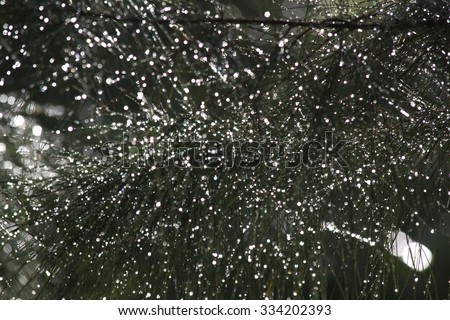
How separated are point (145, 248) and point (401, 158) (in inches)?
13.4

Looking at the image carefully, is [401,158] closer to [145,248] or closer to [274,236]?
[274,236]

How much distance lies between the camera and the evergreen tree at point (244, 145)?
2.76 feet

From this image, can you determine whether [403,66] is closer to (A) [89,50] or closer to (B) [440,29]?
(B) [440,29]

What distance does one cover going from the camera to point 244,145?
2.83 ft

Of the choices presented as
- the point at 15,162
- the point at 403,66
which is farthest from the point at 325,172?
the point at 15,162

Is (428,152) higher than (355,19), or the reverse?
(355,19)

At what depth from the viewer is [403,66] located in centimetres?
89

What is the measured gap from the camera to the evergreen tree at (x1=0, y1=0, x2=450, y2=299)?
84 cm

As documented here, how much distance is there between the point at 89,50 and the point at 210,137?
0.61 feet

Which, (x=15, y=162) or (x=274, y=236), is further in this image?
(x=15, y=162)
